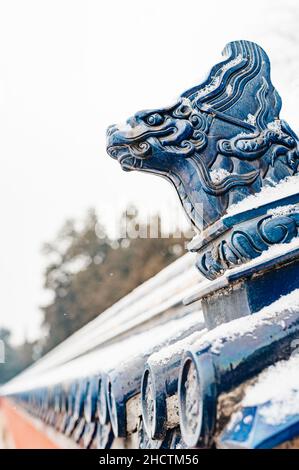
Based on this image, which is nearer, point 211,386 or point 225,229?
point 211,386

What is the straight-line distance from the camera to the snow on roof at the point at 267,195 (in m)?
1.25

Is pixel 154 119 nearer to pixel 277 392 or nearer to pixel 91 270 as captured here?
pixel 277 392

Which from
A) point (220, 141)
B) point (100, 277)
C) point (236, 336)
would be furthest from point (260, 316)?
point (100, 277)

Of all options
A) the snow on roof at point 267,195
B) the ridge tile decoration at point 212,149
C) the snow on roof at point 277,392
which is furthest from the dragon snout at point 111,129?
the snow on roof at point 277,392

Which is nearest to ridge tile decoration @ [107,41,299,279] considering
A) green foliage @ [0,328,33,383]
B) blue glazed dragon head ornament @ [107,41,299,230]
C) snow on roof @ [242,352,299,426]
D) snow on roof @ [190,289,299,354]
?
blue glazed dragon head ornament @ [107,41,299,230]

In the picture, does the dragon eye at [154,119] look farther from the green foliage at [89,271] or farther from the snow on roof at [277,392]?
the green foliage at [89,271]

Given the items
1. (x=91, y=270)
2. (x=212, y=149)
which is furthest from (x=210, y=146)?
(x=91, y=270)

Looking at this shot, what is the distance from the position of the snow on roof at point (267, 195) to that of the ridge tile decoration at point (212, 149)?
0.5 inches

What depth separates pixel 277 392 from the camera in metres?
0.90

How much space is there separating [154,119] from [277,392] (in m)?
0.71

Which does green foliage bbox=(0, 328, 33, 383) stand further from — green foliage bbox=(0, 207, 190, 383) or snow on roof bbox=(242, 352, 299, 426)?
snow on roof bbox=(242, 352, 299, 426)

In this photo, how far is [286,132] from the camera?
1.37m

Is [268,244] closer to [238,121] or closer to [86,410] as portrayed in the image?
[238,121]

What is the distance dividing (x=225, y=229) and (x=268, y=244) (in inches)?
4.1
